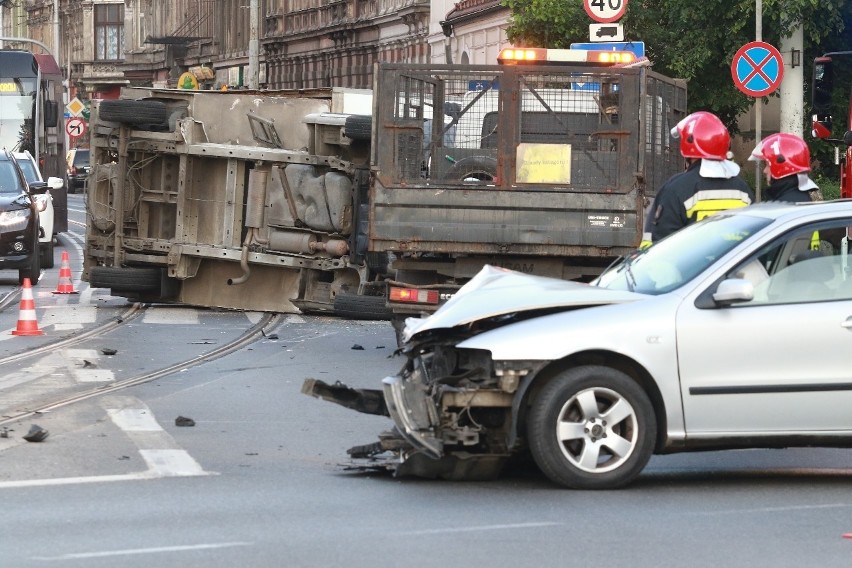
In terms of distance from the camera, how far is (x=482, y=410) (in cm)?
861

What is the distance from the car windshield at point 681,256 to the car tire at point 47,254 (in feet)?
64.3

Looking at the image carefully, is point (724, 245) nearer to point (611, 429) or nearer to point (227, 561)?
point (611, 429)

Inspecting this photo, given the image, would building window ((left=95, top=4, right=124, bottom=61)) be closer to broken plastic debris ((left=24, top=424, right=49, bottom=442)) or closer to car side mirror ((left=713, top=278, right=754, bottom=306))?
broken plastic debris ((left=24, top=424, right=49, bottom=442))

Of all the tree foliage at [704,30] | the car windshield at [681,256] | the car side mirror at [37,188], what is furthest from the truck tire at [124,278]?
the tree foliage at [704,30]

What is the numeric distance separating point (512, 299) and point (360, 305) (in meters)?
9.54

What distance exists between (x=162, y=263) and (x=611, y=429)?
1162cm

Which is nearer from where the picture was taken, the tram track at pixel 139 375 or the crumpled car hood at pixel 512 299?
the crumpled car hood at pixel 512 299

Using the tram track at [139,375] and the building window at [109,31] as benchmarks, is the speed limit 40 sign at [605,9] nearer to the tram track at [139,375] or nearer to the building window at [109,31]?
the tram track at [139,375]

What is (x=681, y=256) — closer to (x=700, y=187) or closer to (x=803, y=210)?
(x=803, y=210)

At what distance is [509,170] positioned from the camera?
47.1 feet

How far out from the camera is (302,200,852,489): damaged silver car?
27.5 feet

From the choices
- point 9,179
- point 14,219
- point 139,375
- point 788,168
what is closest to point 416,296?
point 139,375

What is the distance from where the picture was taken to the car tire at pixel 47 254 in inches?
1105

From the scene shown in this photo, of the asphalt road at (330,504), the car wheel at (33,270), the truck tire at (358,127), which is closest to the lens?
the asphalt road at (330,504)
